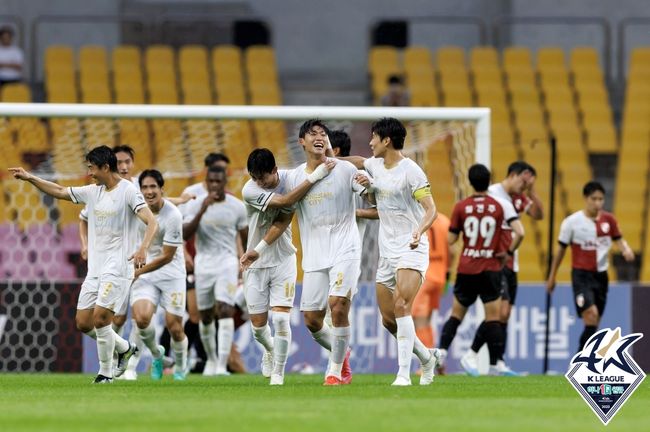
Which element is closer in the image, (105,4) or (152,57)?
(152,57)

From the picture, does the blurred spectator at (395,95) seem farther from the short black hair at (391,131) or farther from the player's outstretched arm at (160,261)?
the short black hair at (391,131)

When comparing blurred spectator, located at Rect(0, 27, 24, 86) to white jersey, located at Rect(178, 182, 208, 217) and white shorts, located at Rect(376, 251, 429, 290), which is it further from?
white shorts, located at Rect(376, 251, 429, 290)

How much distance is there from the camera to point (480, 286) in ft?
49.7

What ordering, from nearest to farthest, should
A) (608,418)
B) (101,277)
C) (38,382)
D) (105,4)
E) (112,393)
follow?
(608,418) < (112,393) < (101,277) < (38,382) < (105,4)

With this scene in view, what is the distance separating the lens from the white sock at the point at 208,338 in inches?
608

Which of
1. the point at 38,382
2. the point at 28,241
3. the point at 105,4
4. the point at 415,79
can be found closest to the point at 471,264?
the point at 38,382

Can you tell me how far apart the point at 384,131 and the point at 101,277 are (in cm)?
264

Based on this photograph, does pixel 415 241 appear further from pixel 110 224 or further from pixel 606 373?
pixel 606 373

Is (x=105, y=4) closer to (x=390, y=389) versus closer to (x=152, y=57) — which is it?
(x=152, y=57)

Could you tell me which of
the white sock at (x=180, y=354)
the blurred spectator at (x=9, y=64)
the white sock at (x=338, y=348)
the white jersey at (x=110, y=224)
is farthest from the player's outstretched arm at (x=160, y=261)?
the blurred spectator at (x=9, y=64)

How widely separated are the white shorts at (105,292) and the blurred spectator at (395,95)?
1101cm

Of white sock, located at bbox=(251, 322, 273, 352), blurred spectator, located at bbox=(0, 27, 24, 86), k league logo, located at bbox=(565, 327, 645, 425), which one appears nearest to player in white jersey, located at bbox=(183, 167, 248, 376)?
white sock, located at bbox=(251, 322, 273, 352)

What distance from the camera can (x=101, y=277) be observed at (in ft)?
40.7

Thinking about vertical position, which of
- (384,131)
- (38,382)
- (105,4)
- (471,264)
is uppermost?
Result: (105,4)
